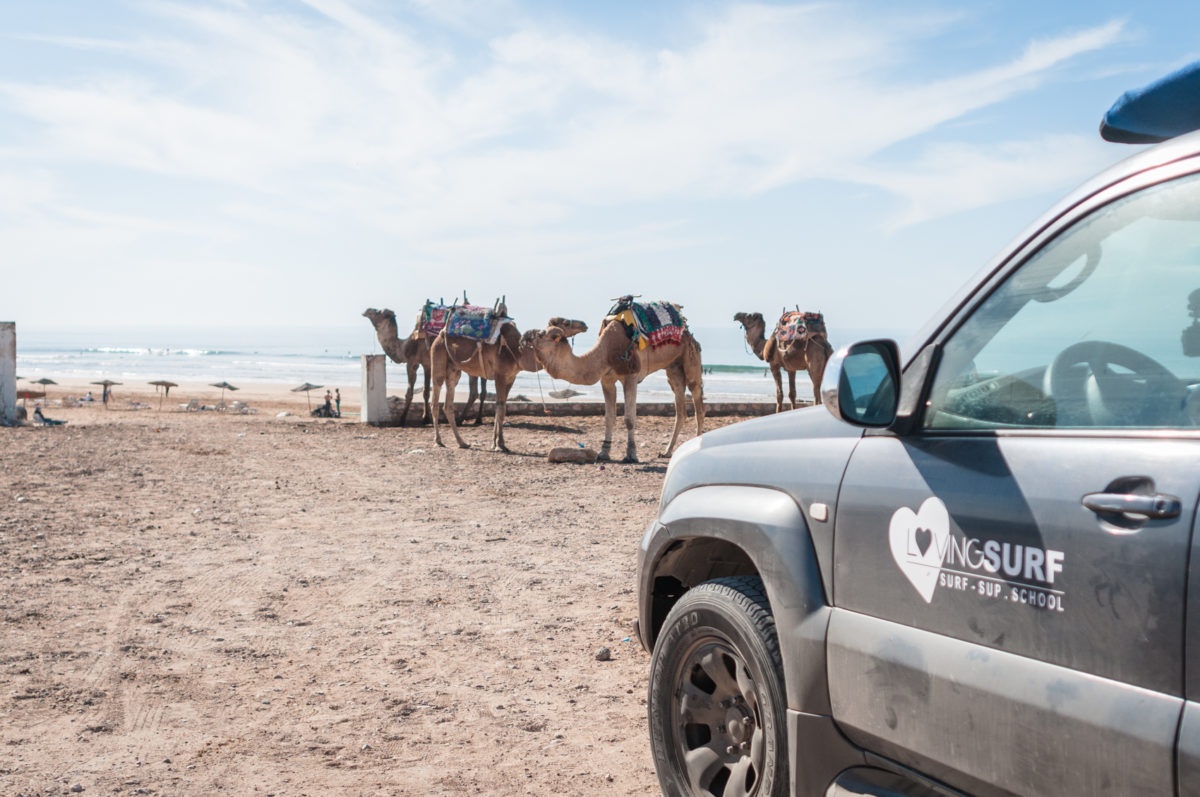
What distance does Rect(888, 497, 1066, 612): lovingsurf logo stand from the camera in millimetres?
A: 2211

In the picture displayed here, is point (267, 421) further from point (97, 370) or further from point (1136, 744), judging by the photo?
point (97, 370)

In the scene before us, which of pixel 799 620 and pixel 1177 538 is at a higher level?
pixel 1177 538

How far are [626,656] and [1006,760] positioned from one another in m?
3.73

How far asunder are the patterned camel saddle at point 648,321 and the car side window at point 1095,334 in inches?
485

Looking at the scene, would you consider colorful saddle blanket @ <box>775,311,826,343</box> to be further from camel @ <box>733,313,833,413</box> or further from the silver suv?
the silver suv

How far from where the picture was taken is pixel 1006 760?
A: 2281mm

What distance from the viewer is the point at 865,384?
2.78 m

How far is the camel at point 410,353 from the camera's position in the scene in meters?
21.8

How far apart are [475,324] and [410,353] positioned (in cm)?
547

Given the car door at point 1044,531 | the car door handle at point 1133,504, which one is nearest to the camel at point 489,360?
the car door at point 1044,531

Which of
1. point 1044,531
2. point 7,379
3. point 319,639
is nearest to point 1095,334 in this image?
point 1044,531

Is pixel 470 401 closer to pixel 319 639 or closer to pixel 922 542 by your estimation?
pixel 319 639

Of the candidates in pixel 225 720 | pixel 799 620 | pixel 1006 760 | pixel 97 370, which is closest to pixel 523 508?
pixel 225 720

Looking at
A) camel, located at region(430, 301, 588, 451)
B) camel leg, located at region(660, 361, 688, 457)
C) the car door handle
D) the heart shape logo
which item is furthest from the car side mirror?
camel, located at region(430, 301, 588, 451)
